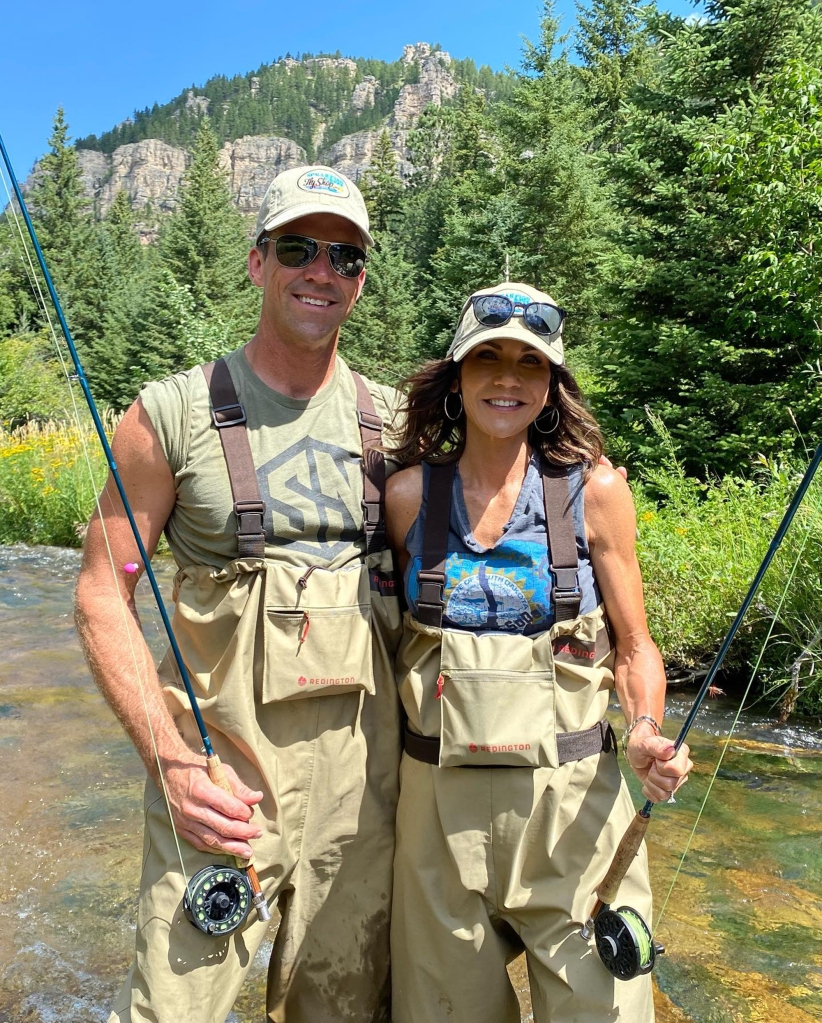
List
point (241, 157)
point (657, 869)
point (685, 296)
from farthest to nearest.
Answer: point (241, 157)
point (685, 296)
point (657, 869)

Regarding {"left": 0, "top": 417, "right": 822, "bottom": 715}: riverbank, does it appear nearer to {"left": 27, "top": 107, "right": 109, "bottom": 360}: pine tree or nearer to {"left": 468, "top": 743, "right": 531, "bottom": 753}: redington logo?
{"left": 468, "top": 743, "right": 531, "bottom": 753}: redington logo

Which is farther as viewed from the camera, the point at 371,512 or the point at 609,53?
the point at 609,53

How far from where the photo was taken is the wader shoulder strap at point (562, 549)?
2.26m

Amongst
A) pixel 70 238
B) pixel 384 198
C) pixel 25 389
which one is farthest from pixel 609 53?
pixel 25 389

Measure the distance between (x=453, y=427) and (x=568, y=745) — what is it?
0.93 metres

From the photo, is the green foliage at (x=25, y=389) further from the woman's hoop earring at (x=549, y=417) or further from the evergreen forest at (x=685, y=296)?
the woman's hoop earring at (x=549, y=417)

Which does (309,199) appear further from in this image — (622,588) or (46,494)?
(46,494)

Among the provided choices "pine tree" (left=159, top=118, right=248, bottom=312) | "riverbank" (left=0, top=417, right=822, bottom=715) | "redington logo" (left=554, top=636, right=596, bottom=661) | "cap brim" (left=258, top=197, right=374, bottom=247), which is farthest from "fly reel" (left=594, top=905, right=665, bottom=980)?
"pine tree" (left=159, top=118, right=248, bottom=312)

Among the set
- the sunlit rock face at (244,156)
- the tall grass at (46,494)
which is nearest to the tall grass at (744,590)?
the tall grass at (46,494)

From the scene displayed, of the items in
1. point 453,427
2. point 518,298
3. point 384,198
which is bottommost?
point 453,427

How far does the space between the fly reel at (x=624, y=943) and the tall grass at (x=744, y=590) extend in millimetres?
4053

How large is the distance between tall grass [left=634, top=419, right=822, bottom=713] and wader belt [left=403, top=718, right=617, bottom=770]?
3852 mm

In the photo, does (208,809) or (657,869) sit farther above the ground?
(208,809)

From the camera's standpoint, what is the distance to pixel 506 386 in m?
2.37
